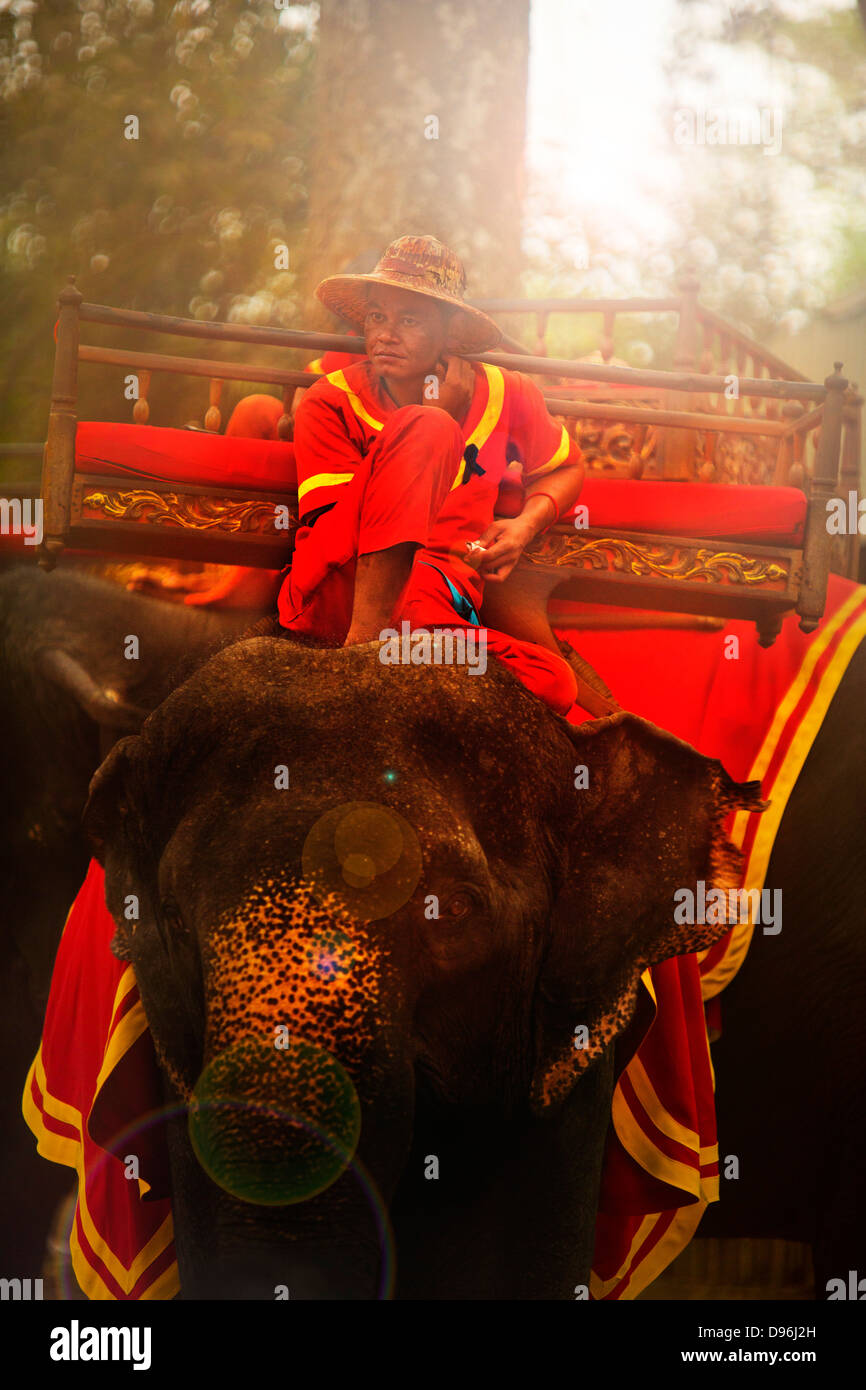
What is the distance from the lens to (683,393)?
2428 mm

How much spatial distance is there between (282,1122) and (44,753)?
1050 mm

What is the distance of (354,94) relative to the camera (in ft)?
8.35

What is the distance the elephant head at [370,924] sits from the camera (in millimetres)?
1675

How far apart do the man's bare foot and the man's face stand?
31 centimetres

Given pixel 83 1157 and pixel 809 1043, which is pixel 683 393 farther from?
pixel 83 1157

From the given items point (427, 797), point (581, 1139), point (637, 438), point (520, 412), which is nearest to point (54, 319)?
point (520, 412)

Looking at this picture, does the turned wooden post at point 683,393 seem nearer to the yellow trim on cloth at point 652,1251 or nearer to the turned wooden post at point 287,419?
the turned wooden post at point 287,419

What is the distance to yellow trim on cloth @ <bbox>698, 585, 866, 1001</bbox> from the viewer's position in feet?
7.66

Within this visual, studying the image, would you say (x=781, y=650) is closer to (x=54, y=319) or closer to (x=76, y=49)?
(x=54, y=319)

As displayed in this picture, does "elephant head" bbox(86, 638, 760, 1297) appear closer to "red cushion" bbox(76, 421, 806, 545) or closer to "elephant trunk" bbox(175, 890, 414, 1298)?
"elephant trunk" bbox(175, 890, 414, 1298)

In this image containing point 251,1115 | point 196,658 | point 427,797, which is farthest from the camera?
point 196,658

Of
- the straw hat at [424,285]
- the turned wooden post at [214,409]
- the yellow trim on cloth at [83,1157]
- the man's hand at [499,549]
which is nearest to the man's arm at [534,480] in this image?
the man's hand at [499,549]

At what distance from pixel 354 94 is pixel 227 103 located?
26cm

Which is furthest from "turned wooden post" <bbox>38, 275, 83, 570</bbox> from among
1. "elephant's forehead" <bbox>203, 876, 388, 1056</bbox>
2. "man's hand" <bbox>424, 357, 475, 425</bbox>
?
"elephant's forehead" <bbox>203, 876, 388, 1056</bbox>
